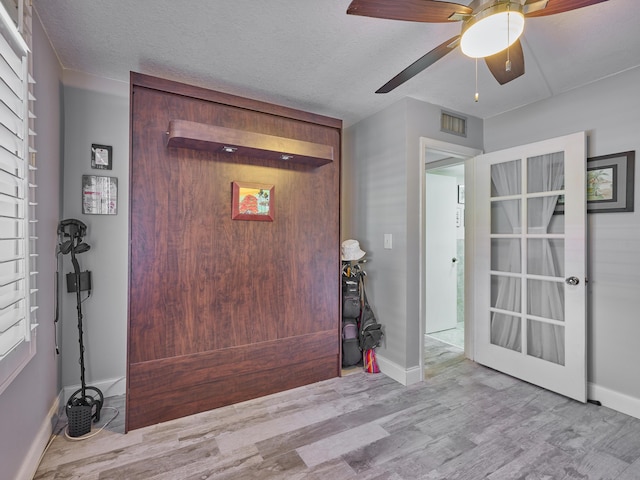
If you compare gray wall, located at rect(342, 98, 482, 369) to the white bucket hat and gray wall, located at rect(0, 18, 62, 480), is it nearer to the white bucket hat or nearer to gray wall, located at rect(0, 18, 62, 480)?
the white bucket hat

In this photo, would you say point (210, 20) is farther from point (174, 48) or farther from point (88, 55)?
point (88, 55)

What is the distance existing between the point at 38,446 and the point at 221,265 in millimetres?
1423

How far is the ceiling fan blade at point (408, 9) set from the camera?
4.13 ft

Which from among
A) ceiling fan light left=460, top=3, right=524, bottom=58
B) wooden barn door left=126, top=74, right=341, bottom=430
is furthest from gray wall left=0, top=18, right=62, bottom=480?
ceiling fan light left=460, top=3, right=524, bottom=58

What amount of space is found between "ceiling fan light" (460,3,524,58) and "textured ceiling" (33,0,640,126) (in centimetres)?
36

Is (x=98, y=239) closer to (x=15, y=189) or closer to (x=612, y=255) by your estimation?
(x=15, y=189)

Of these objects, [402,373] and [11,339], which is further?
[402,373]

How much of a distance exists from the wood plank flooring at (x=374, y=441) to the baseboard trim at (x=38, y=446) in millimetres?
55

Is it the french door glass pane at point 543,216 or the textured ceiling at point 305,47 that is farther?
the french door glass pane at point 543,216

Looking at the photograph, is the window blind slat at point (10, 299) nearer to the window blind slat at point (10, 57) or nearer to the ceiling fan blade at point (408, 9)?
the window blind slat at point (10, 57)

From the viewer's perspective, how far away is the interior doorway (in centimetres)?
429

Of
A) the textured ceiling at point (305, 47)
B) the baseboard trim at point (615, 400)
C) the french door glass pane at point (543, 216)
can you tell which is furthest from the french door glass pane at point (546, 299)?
the textured ceiling at point (305, 47)

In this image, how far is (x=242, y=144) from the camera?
7.49ft

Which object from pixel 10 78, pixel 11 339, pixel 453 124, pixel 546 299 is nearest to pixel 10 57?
pixel 10 78
